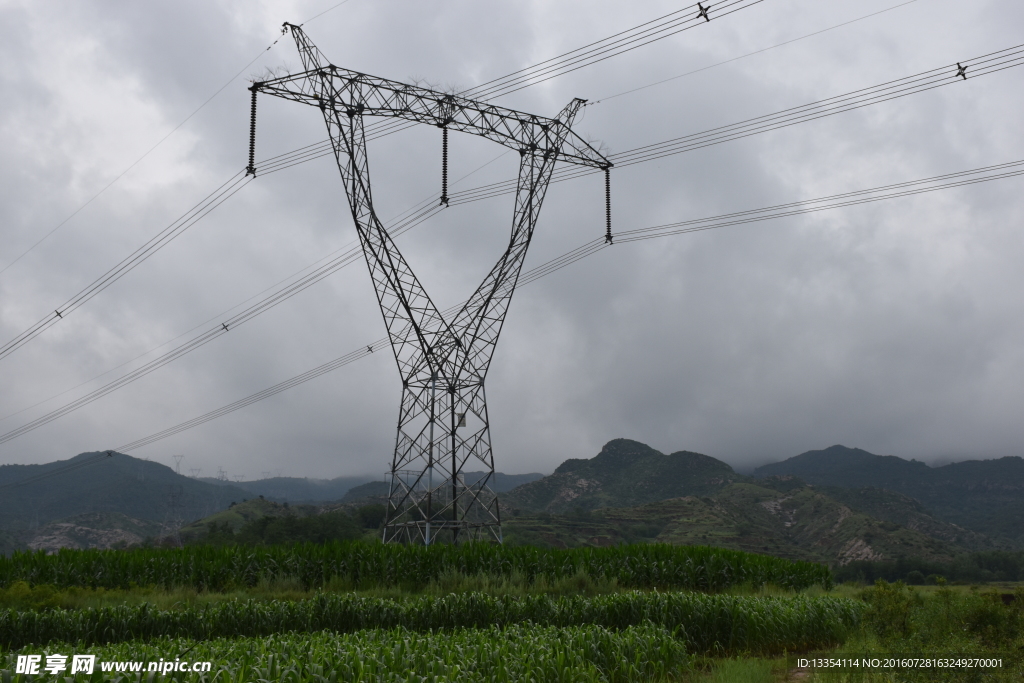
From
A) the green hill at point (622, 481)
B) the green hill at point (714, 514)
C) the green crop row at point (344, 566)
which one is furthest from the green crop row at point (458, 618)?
the green hill at point (622, 481)

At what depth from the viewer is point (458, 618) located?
1648 centimetres

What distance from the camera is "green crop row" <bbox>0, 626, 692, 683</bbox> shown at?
9.08 m

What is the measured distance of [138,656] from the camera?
34.1 ft

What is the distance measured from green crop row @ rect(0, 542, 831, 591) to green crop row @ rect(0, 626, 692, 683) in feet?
32.5

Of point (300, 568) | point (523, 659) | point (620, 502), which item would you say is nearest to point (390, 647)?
point (523, 659)

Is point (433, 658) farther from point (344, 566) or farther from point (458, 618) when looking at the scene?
point (344, 566)

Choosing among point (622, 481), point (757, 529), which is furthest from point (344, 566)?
point (622, 481)

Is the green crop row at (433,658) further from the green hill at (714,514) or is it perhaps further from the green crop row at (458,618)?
the green hill at (714,514)

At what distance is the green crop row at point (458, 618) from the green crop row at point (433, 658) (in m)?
2.56

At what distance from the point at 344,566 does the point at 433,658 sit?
13.8 m

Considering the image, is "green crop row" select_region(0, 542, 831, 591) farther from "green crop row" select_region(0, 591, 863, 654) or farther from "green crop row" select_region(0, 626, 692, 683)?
"green crop row" select_region(0, 626, 692, 683)

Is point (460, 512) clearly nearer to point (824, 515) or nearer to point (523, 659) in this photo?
point (523, 659)

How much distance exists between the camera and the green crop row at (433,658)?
29.8ft

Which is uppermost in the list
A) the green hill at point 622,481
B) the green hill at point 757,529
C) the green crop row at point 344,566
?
the green crop row at point 344,566
